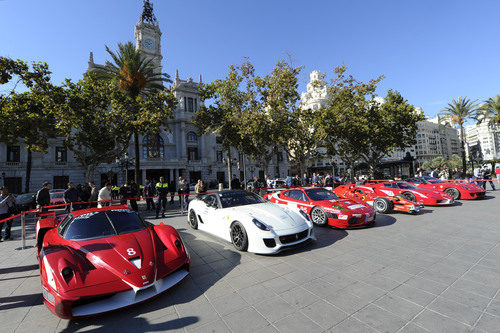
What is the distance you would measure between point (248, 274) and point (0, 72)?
15651mm

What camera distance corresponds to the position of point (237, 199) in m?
6.03

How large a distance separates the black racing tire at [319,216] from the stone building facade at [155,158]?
22.3 meters

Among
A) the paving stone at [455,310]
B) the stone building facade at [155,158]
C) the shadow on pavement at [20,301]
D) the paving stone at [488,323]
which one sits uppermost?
the stone building facade at [155,158]

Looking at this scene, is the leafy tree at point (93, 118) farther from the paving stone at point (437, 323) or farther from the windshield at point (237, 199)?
the paving stone at point (437, 323)

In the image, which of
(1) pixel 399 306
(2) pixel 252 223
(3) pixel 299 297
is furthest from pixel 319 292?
(2) pixel 252 223

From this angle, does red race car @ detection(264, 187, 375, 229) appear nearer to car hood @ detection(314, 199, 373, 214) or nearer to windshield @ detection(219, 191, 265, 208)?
car hood @ detection(314, 199, 373, 214)

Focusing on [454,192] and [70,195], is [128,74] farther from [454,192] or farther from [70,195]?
[454,192]

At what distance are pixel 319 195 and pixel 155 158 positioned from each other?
30.9 meters

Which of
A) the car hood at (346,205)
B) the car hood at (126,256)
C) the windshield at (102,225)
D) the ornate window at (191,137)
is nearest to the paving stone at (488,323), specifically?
the car hood at (126,256)

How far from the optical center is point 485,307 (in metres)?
2.60

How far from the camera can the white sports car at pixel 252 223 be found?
4508 millimetres

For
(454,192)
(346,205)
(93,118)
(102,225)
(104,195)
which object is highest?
(93,118)

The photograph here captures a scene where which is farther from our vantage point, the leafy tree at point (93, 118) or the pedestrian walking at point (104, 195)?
the leafy tree at point (93, 118)

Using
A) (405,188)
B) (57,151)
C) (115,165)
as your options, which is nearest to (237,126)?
(405,188)
